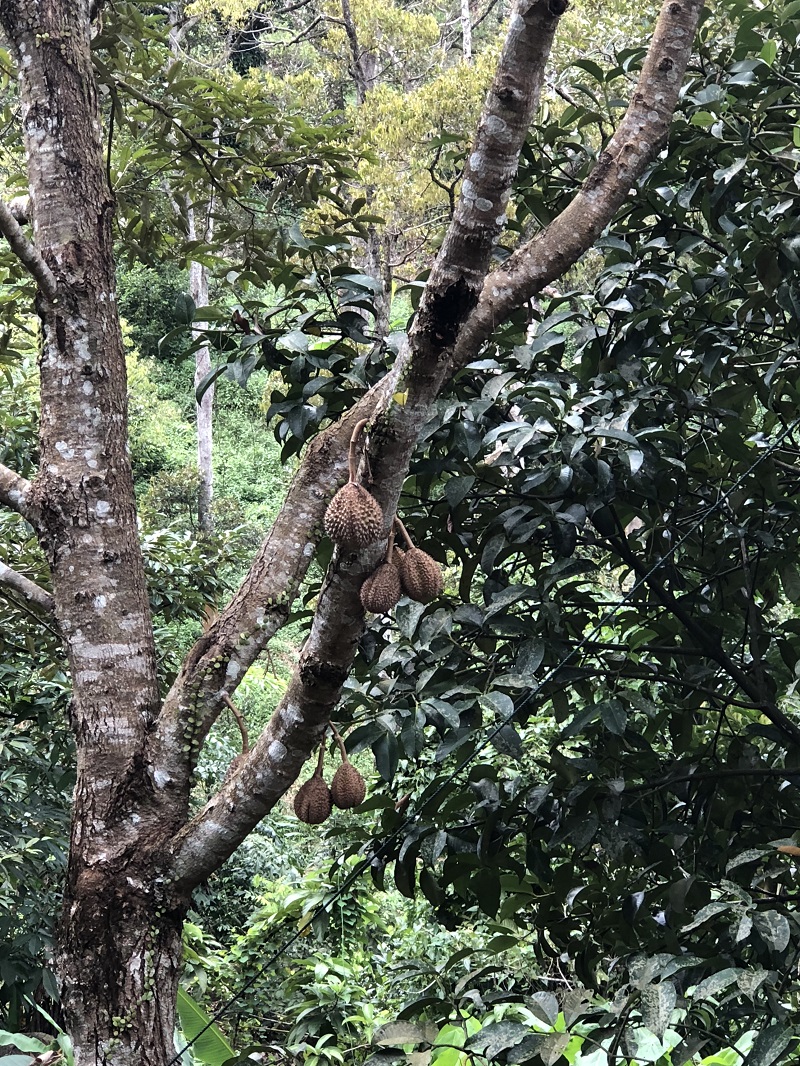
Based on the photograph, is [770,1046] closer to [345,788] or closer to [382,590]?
[382,590]

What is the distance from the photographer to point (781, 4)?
1812 millimetres

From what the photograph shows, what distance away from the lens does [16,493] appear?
1519 mm

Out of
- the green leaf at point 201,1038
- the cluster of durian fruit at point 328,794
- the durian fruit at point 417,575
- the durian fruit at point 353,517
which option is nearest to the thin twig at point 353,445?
the durian fruit at point 353,517

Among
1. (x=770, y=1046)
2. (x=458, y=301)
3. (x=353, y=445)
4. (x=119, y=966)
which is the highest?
(x=458, y=301)

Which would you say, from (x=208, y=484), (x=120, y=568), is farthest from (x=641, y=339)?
(x=208, y=484)

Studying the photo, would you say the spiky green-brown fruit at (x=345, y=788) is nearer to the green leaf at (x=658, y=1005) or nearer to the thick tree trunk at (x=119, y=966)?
the thick tree trunk at (x=119, y=966)

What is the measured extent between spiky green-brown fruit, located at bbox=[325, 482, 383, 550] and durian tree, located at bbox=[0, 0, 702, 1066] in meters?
0.05

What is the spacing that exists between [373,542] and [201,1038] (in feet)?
5.65

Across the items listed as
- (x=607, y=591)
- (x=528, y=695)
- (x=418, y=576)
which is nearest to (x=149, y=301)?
(x=607, y=591)

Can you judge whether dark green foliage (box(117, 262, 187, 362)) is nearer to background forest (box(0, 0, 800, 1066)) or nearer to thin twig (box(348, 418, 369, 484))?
background forest (box(0, 0, 800, 1066))

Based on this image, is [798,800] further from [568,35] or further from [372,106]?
[568,35]

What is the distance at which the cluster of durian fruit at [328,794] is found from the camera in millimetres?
1471

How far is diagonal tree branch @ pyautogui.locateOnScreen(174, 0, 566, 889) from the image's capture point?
3.36 ft

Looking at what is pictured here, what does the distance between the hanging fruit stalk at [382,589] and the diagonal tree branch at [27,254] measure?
29.9 inches
